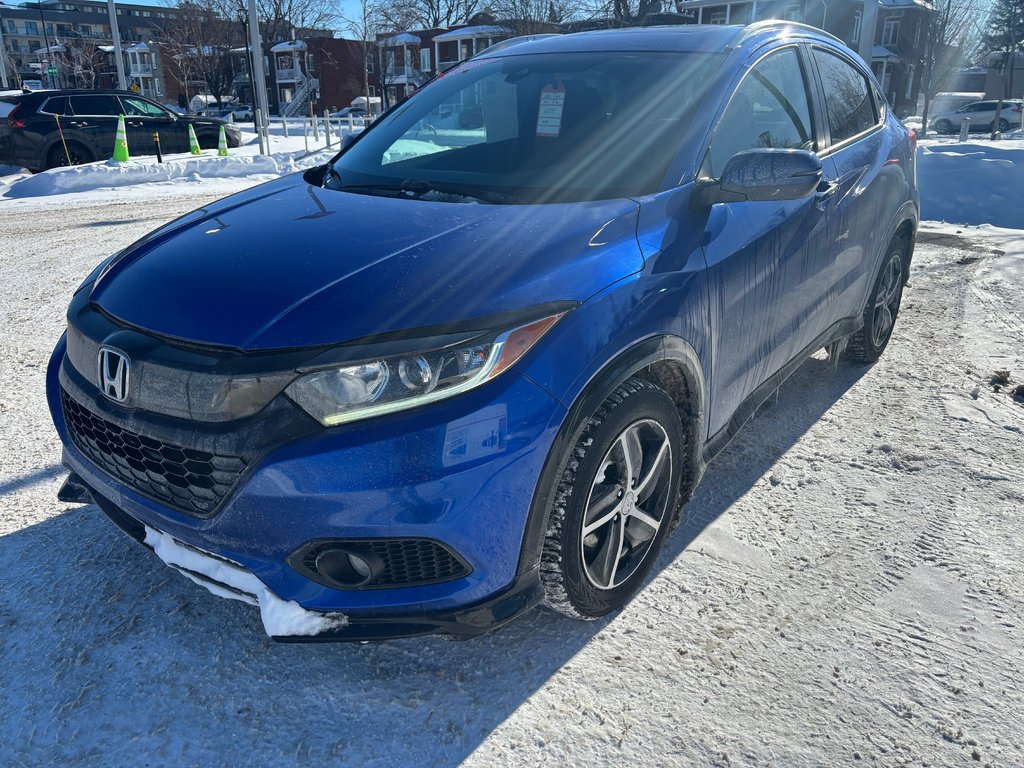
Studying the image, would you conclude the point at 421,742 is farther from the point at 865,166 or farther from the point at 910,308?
the point at 910,308

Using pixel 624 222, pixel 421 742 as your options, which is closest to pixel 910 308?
pixel 624 222

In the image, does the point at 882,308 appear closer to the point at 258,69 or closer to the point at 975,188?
the point at 975,188

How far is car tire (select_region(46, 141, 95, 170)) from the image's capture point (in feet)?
47.1

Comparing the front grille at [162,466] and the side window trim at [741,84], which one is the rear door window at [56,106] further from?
the side window trim at [741,84]

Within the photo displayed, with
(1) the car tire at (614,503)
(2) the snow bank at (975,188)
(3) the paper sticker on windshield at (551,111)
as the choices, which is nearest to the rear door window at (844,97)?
(3) the paper sticker on windshield at (551,111)

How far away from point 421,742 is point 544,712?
34 cm

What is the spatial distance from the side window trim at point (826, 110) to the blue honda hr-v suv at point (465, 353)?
442mm

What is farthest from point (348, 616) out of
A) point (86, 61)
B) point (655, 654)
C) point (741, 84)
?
point (86, 61)

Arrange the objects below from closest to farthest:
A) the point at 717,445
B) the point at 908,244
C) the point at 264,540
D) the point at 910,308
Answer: the point at 264,540 → the point at 717,445 → the point at 908,244 → the point at 910,308

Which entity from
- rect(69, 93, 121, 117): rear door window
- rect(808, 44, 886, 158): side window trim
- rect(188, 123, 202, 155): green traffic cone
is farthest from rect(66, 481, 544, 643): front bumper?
rect(188, 123, 202, 155): green traffic cone

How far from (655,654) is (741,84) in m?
2.06

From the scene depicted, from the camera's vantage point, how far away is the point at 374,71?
59781 millimetres

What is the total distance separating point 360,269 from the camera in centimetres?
211

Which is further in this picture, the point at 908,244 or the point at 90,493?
the point at 908,244
